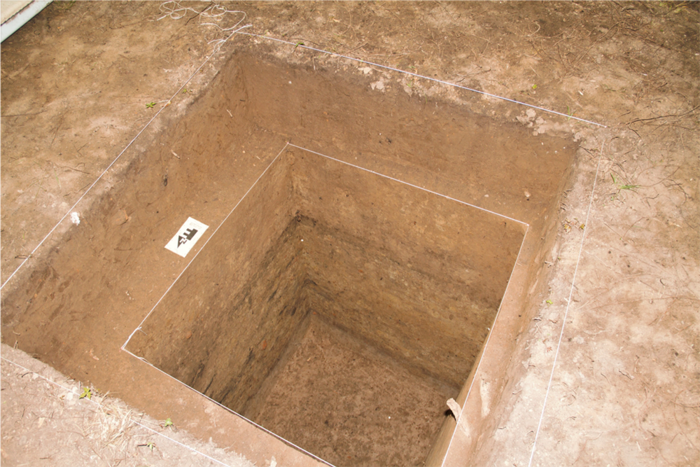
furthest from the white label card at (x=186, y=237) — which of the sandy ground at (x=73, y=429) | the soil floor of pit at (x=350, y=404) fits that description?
the soil floor of pit at (x=350, y=404)

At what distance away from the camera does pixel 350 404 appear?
4.51 meters

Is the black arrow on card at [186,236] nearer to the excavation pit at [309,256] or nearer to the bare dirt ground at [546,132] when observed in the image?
the excavation pit at [309,256]

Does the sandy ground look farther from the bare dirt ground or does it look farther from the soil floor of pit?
the soil floor of pit

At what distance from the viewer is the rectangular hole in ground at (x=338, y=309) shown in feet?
10.7

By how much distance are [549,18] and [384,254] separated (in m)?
2.25

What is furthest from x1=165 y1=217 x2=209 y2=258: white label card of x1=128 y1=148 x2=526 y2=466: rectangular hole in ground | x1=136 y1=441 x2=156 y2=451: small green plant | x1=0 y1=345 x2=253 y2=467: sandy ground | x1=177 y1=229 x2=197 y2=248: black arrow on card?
x1=136 y1=441 x2=156 y2=451: small green plant

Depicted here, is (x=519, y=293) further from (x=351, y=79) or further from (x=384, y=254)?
(x=351, y=79)

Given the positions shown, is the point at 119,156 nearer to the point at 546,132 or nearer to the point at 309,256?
the point at 309,256

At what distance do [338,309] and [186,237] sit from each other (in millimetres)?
2138

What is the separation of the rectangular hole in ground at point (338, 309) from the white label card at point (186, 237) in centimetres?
12

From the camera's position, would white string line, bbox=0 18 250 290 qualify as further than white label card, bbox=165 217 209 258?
No

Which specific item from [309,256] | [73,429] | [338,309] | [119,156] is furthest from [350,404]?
[119,156]

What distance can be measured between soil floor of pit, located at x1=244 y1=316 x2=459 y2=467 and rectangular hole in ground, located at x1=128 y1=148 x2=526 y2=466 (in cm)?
1

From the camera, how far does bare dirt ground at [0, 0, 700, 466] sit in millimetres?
2047
